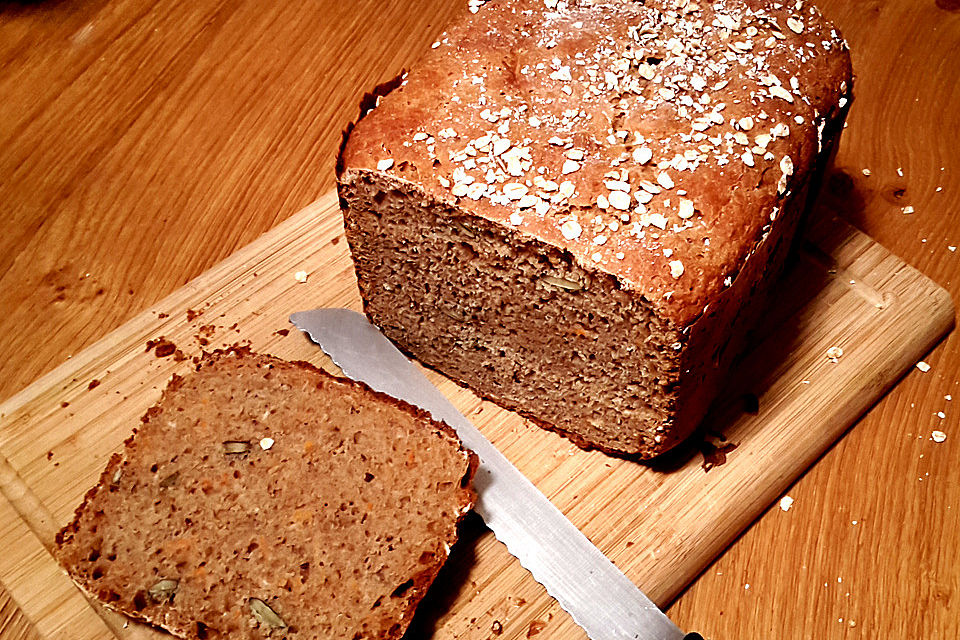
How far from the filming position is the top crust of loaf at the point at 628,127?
6.29ft

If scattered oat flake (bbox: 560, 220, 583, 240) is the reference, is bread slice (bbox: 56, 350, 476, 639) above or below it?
below

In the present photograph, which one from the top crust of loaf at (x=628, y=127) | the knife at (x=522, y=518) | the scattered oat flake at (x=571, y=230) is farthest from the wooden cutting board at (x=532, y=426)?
the scattered oat flake at (x=571, y=230)

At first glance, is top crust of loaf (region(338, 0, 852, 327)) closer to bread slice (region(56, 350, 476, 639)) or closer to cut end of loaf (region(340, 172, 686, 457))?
cut end of loaf (region(340, 172, 686, 457))

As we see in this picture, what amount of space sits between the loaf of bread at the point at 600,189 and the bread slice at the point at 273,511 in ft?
1.05

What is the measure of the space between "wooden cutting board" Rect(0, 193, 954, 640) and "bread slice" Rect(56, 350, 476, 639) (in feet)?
0.50

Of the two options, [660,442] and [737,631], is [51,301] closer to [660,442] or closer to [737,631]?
[660,442]

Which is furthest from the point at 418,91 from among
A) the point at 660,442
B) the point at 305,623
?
the point at 305,623

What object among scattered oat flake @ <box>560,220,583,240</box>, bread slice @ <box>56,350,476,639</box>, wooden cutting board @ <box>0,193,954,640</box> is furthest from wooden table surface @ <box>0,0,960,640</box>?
scattered oat flake @ <box>560,220,583,240</box>

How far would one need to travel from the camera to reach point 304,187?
9.75ft

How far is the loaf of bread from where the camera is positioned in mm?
1929

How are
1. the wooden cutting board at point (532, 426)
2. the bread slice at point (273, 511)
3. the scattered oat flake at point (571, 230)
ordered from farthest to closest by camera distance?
the wooden cutting board at point (532, 426) < the bread slice at point (273, 511) < the scattered oat flake at point (571, 230)

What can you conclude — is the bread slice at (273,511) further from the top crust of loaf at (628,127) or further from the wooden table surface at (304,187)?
the top crust of loaf at (628,127)

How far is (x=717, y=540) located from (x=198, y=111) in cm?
209

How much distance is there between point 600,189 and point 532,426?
723 millimetres
